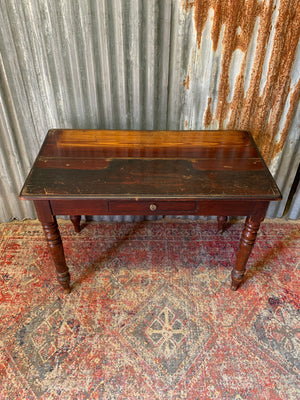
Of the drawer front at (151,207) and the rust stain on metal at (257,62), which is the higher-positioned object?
the rust stain on metal at (257,62)

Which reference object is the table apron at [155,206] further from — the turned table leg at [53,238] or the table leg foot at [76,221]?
the table leg foot at [76,221]

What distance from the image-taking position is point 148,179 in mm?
1690

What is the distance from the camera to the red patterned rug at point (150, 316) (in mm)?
1700

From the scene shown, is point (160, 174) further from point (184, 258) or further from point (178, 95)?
point (184, 258)

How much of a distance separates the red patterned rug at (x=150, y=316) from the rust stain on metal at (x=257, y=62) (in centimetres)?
87

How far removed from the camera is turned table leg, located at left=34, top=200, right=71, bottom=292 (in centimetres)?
168

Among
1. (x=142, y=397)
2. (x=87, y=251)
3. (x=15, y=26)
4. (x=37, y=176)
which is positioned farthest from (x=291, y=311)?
(x=15, y=26)

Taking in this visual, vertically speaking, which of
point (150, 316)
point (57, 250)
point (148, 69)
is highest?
point (148, 69)

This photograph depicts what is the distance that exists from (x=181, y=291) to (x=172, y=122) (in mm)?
1178

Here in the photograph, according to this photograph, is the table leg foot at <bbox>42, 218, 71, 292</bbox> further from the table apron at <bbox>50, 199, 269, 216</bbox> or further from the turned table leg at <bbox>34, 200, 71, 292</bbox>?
the table apron at <bbox>50, 199, 269, 216</bbox>

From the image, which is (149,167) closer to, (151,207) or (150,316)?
(151,207)

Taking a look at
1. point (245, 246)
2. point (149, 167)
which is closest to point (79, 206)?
point (149, 167)

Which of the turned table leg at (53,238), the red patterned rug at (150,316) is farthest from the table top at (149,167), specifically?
the red patterned rug at (150,316)

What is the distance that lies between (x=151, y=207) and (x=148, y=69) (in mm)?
962
